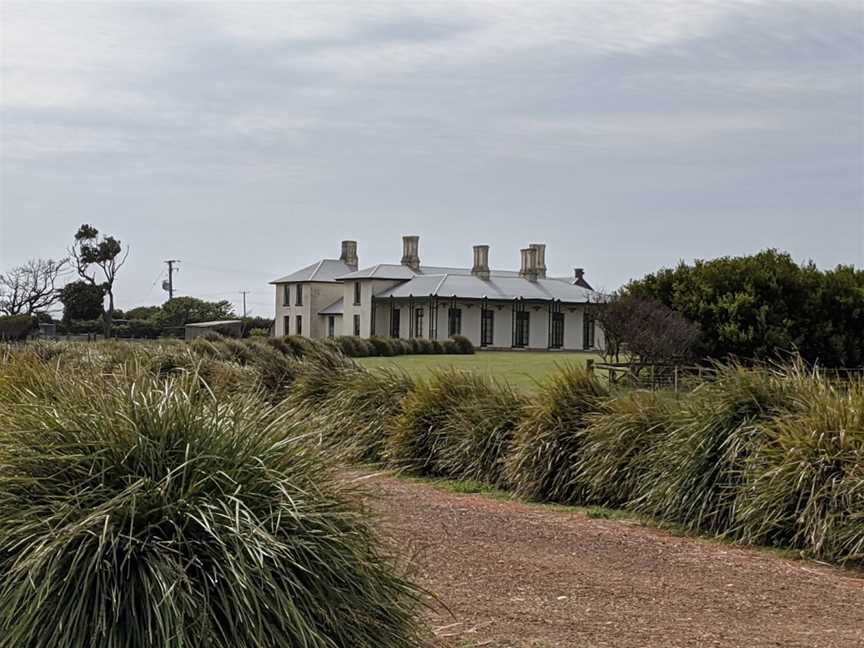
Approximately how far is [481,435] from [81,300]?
194ft

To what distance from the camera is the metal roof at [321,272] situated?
7350 centimetres

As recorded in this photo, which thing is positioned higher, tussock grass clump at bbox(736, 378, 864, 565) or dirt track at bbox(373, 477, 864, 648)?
tussock grass clump at bbox(736, 378, 864, 565)

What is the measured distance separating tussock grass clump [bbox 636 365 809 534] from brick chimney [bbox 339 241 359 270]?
65.8 metres

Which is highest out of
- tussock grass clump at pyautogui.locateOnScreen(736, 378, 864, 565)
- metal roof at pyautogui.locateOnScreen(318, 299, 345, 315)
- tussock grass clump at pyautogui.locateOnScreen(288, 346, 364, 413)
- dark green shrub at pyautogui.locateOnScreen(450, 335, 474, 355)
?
metal roof at pyautogui.locateOnScreen(318, 299, 345, 315)

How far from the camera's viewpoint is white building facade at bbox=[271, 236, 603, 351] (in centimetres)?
6481

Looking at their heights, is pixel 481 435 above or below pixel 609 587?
above

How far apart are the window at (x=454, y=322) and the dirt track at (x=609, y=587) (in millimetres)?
53198

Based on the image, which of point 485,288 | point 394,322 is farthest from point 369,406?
point 394,322

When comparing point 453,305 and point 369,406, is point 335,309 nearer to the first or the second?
point 453,305

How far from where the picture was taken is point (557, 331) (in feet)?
222

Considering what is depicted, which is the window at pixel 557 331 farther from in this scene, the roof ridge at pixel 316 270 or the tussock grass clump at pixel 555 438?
the tussock grass clump at pixel 555 438

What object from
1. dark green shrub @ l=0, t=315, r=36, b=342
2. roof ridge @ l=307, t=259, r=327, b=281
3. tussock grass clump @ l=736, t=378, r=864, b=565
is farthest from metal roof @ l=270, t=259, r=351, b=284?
tussock grass clump @ l=736, t=378, r=864, b=565

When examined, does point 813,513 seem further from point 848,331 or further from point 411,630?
point 848,331

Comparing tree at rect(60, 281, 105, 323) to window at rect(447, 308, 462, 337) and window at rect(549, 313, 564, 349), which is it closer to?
window at rect(447, 308, 462, 337)
